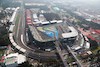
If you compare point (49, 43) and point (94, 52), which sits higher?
point (49, 43)

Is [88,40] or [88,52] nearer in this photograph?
[88,52]

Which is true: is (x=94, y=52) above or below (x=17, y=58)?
below

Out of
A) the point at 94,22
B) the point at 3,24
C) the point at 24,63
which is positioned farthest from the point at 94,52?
the point at 3,24

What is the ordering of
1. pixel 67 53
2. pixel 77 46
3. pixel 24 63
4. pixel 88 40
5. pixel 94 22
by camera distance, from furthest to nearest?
pixel 94 22 < pixel 88 40 < pixel 77 46 < pixel 67 53 < pixel 24 63

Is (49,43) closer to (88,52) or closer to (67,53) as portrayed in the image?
(67,53)

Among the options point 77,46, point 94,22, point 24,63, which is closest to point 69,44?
point 77,46

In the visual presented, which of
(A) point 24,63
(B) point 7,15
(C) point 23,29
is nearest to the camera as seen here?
(A) point 24,63

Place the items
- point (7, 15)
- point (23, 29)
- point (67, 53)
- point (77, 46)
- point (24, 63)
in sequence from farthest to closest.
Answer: point (7, 15)
point (23, 29)
point (77, 46)
point (67, 53)
point (24, 63)

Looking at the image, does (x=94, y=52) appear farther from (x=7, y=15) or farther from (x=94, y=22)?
(x=7, y=15)

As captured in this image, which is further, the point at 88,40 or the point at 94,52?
the point at 88,40
